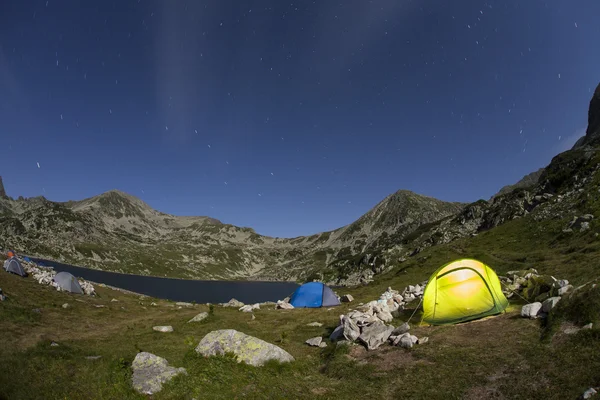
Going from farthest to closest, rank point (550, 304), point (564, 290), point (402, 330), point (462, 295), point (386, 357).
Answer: point (462, 295), point (402, 330), point (564, 290), point (550, 304), point (386, 357)

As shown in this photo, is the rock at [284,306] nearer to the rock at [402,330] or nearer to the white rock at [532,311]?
the rock at [402,330]

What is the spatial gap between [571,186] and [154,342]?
302 ft

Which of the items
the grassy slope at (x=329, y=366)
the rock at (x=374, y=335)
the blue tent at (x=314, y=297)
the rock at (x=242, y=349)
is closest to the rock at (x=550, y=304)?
the grassy slope at (x=329, y=366)

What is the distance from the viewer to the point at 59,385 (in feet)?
39.9

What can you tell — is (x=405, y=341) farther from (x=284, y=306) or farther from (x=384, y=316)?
(x=284, y=306)

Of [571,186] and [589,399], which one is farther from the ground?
[571,186]

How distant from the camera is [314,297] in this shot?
37.5 meters

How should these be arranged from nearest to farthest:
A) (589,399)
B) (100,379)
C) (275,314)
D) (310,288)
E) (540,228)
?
(589,399)
(100,379)
(275,314)
(310,288)
(540,228)

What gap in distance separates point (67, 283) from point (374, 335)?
142 feet

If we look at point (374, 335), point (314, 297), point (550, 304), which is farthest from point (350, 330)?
point (314, 297)

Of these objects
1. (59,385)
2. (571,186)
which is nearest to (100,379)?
(59,385)

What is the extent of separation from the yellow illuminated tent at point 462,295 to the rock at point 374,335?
440cm

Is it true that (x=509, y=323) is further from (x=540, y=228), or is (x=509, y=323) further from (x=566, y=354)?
→ (x=540, y=228)

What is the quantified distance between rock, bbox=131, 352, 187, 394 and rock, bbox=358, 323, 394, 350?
362 inches
